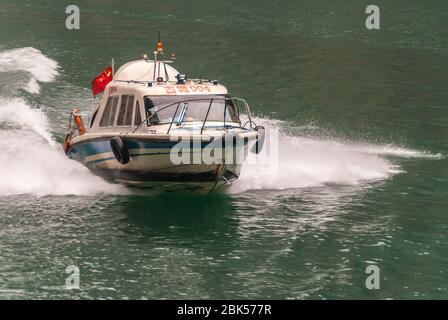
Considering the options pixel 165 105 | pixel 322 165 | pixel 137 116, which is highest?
pixel 165 105

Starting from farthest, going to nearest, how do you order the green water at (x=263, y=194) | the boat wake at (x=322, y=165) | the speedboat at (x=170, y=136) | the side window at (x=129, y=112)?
the boat wake at (x=322, y=165)
the side window at (x=129, y=112)
the speedboat at (x=170, y=136)
the green water at (x=263, y=194)

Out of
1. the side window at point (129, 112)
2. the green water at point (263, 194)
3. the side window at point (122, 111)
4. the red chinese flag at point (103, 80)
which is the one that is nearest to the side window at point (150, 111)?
the side window at point (129, 112)

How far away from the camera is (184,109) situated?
2578 cm

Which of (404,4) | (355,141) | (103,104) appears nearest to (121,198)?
A: (103,104)

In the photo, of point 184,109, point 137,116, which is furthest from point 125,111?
point 184,109

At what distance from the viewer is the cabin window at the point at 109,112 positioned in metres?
27.2

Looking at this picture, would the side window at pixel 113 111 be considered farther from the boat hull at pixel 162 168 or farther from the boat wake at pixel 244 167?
the boat wake at pixel 244 167

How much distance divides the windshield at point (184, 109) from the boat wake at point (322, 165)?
119 inches

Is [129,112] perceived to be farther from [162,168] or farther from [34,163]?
[34,163]

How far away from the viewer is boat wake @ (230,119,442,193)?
94.9 feet

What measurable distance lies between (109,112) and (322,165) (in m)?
8.03

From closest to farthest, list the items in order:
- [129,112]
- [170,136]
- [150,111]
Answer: [170,136] < [150,111] < [129,112]

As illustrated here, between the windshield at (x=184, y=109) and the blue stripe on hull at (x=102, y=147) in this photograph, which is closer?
the blue stripe on hull at (x=102, y=147)

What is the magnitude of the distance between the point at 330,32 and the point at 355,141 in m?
30.4
